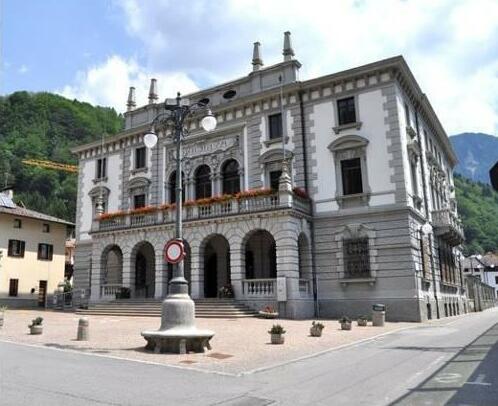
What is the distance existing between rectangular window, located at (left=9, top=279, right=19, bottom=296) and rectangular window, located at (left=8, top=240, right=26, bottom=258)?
224 cm

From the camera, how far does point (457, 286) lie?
39719 mm

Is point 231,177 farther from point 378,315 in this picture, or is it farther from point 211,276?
point 378,315

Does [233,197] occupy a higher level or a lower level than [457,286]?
higher

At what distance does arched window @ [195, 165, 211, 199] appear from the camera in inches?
1384

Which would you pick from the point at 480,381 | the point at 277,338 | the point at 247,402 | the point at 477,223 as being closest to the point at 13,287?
the point at 277,338

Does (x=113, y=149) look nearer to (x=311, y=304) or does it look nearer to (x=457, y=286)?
(x=311, y=304)

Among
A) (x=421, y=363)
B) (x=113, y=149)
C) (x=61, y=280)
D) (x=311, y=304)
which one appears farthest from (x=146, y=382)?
(x=61, y=280)

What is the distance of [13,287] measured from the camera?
43.6m

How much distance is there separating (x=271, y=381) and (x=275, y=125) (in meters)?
24.5

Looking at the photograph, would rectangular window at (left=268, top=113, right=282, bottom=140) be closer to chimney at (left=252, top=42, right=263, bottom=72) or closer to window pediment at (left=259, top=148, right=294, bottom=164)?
window pediment at (left=259, top=148, right=294, bottom=164)

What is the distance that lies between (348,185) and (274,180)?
479cm

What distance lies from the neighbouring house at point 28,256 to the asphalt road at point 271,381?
32.7m

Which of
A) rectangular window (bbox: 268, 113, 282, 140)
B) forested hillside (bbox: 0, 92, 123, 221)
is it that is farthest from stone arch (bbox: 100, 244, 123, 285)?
forested hillside (bbox: 0, 92, 123, 221)

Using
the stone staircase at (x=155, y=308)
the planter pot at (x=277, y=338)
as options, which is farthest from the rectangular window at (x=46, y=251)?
the planter pot at (x=277, y=338)
